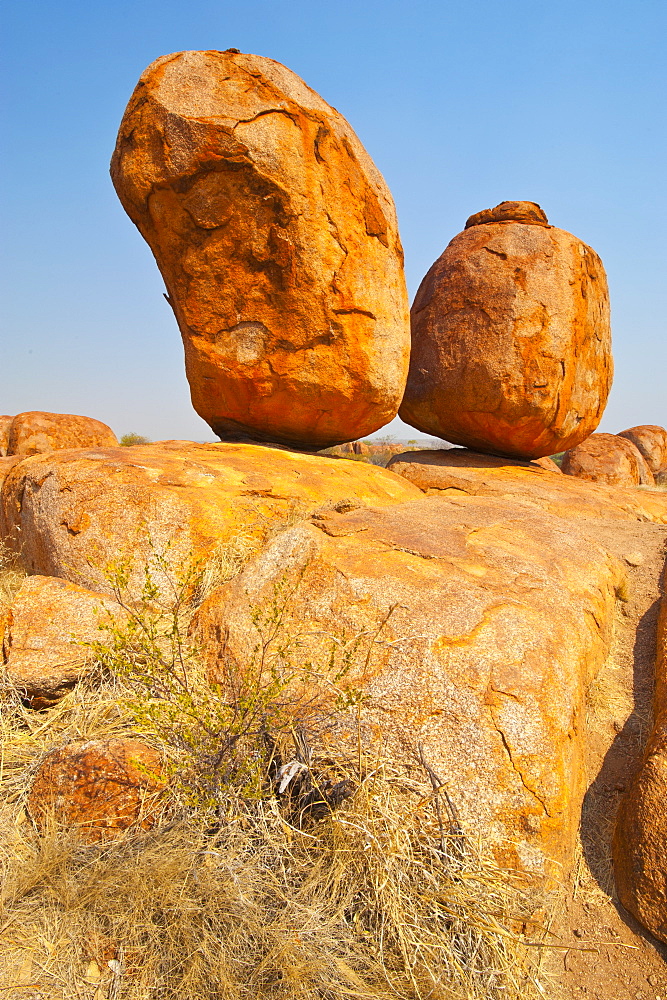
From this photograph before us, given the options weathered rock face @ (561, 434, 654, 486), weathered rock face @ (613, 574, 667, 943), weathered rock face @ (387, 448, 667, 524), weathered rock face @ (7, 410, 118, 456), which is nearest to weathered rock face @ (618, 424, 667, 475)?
weathered rock face @ (561, 434, 654, 486)

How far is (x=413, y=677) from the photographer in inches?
83.3

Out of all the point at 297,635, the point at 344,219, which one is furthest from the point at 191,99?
the point at 297,635

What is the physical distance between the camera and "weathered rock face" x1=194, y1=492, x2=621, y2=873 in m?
1.90

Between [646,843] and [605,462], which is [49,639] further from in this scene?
[605,462]

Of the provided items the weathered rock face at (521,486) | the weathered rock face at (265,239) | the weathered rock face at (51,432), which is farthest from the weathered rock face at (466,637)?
the weathered rock face at (51,432)

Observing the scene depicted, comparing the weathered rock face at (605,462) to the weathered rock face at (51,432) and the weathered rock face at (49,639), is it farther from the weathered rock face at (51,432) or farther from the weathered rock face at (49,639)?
the weathered rock face at (49,639)

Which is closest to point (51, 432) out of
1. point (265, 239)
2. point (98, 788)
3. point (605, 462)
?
point (265, 239)

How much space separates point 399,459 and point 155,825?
15.8 ft

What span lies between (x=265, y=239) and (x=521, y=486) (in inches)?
117

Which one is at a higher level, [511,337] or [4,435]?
[511,337]

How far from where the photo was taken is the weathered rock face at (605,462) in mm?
9055

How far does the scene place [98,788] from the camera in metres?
1.92

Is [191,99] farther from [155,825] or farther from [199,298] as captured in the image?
[155,825]

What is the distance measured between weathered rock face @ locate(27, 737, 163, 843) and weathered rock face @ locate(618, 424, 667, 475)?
1306cm
